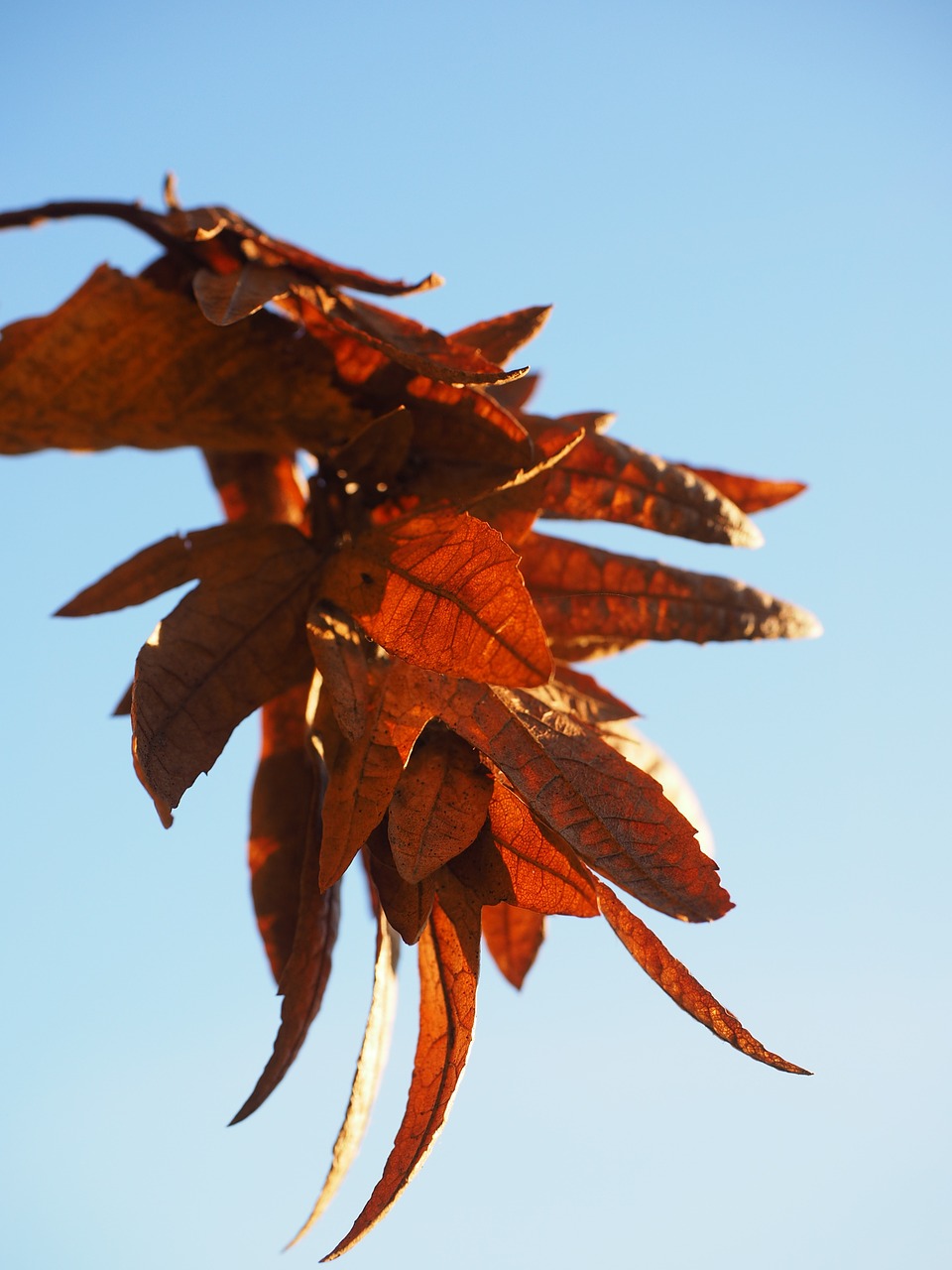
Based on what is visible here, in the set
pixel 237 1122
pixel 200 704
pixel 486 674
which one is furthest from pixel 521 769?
pixel 237 1122

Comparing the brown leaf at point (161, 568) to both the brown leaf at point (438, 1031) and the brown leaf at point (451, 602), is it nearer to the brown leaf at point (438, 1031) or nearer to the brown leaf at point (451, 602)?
the brown leaf at point (451, 602)

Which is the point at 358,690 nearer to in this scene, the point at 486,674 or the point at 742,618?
the point at 486,674

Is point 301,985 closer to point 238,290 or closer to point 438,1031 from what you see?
point 438,1031

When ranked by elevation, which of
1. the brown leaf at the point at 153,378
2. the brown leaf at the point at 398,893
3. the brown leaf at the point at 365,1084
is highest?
the brown leaf at the point at 153,378

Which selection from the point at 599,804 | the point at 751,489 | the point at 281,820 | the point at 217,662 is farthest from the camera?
the point at 751,489

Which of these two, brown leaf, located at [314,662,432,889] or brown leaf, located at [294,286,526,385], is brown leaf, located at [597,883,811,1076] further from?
brown leaf, located at [294,286,526,385]

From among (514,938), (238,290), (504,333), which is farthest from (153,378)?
(514,938)

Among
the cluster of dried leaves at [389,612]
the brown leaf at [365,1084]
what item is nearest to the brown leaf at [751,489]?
the cluster of dried leaves at [389,612]
